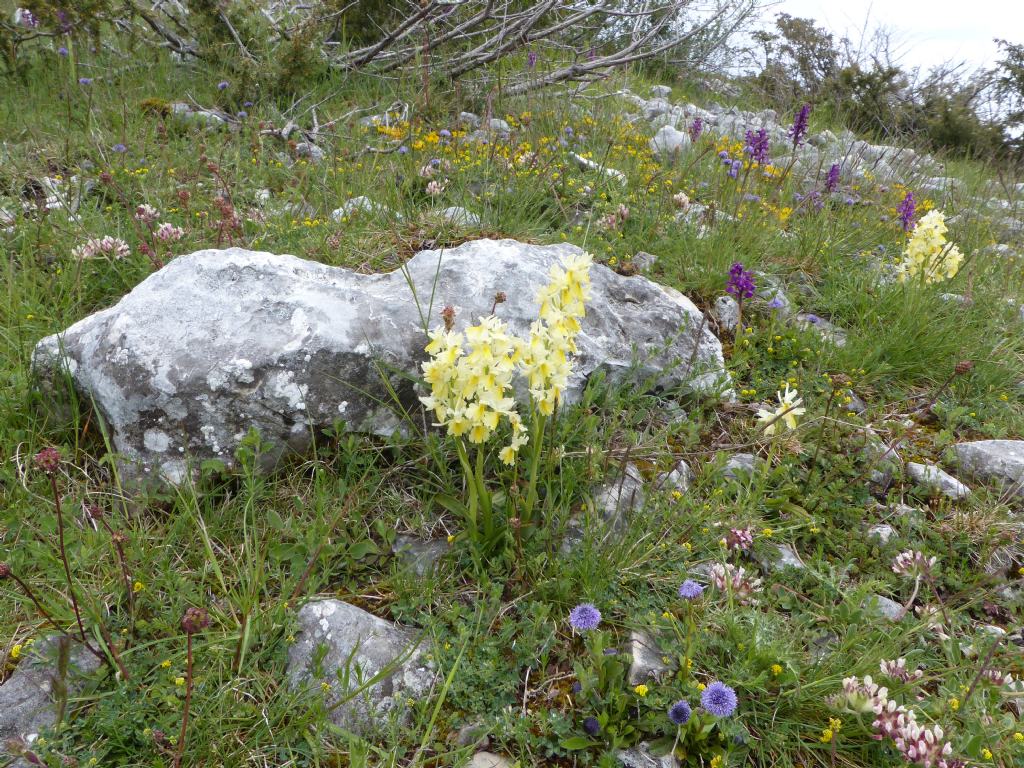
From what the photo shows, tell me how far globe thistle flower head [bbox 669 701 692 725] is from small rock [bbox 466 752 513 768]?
446 mm

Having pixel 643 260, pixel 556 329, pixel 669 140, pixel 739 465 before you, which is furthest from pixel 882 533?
pixel 669 140

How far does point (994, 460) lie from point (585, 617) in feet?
6.93

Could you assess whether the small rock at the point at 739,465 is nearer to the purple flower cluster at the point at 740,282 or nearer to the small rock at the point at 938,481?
the small rock at the point at 938,481

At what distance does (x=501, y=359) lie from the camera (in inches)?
74.8

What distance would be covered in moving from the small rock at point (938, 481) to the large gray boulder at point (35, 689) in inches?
120

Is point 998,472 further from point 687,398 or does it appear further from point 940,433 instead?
point 687,398

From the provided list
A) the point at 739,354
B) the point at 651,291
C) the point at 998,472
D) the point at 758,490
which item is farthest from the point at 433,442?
the point at 998,472

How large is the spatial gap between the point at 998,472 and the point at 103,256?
4.28 m

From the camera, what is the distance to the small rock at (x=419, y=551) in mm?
2203

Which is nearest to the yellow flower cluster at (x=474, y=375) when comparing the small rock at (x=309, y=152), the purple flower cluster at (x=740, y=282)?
the purple flower cluster at (x=740, y=282)

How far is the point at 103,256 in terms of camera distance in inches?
128

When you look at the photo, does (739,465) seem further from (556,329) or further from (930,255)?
(930,255)

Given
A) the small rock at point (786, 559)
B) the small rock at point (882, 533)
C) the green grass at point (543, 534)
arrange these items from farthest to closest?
the small rock at point (882, 533)
the small rock at point (786, 559)
the green grass at point (543, 534)

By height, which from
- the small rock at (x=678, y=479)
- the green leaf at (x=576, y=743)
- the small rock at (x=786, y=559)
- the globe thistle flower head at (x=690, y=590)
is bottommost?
the green leaf at (x=576, y=743)
